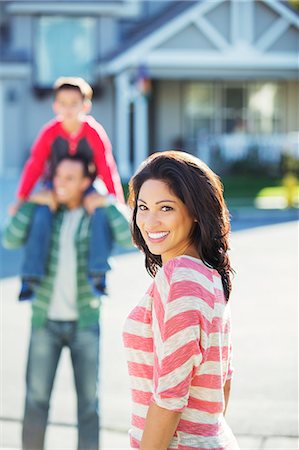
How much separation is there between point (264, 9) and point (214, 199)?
24909 mm

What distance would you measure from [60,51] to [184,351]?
25.5 meters

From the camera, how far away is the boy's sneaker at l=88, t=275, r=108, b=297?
4406mm

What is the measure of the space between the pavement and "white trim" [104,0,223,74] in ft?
44.3

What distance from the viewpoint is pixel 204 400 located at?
7.91ft

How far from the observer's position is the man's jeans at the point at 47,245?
14.4ft

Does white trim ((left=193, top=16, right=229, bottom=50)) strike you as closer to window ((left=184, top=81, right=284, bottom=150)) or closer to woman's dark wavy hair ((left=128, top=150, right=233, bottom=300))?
window ((left=184, top=81, right=284, bottom=150))

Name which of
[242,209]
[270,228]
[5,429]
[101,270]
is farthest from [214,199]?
[242,209]

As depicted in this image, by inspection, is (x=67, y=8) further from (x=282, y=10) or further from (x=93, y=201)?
(x=93, y=201)

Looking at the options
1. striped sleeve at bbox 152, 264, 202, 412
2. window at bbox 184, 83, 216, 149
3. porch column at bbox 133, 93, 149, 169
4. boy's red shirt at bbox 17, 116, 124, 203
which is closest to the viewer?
striped sleeve at bbox 152, 264, 202, 412

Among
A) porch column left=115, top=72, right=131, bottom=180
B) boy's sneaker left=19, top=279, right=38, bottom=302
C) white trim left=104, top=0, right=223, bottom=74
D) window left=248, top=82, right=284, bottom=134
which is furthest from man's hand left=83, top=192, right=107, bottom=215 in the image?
window left=248, top=82, right=284, bottom=134

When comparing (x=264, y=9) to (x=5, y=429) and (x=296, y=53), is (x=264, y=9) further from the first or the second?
(x=5, y=429)

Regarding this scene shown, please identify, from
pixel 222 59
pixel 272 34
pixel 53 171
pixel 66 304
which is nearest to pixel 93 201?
pixel 53 171

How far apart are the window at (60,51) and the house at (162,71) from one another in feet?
0.09

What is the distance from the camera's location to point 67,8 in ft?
88.0
